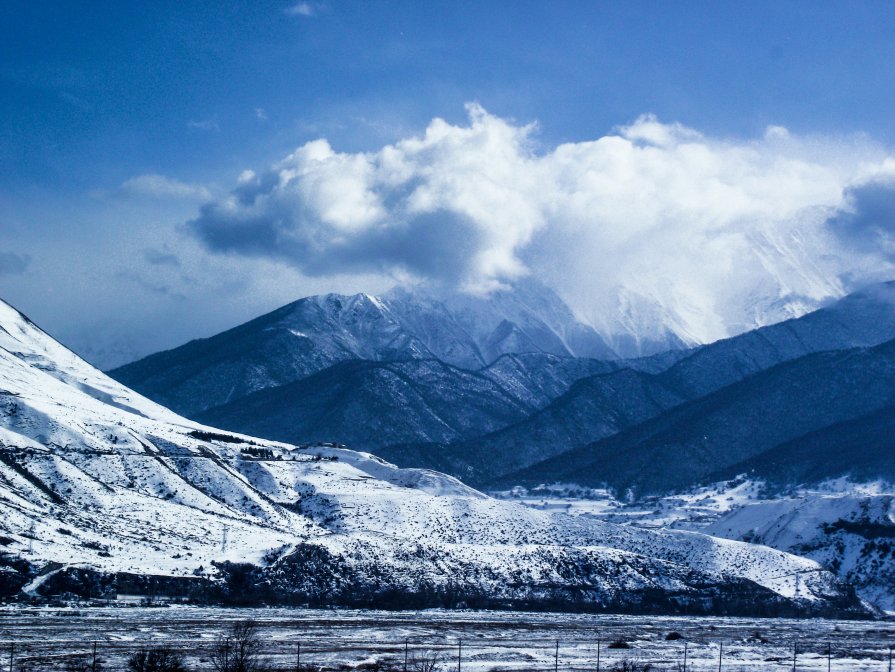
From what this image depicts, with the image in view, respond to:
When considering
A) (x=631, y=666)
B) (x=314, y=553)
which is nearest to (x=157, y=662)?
(x=631, y=666)

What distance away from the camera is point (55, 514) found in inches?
6585

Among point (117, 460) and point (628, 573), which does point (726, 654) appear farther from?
point (117, 460)

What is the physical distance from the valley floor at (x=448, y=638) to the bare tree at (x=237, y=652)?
46.9 inches

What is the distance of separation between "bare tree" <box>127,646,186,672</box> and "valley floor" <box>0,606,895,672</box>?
5.15 ft

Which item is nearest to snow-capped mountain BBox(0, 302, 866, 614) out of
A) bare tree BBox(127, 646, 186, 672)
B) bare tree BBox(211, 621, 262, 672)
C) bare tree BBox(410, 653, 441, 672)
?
bare tree BBox(211, 621, 262, 672)

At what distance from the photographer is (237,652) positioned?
99250mm

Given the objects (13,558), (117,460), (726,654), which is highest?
(117,460)

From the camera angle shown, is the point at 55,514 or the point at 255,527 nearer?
the point at 55,514

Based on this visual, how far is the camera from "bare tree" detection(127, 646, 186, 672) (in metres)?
81.2

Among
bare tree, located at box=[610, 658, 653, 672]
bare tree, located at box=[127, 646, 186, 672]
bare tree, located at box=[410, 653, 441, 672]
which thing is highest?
bare tree, located at box=[127, 646, 186, 672]

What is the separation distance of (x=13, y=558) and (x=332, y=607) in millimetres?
36952

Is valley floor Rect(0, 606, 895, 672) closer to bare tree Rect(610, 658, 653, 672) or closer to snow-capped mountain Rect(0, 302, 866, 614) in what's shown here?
bare tree Rect(610, 658, 653, 672)

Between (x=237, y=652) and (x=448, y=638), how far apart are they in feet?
96.3

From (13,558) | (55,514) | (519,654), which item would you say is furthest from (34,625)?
(55,514)
